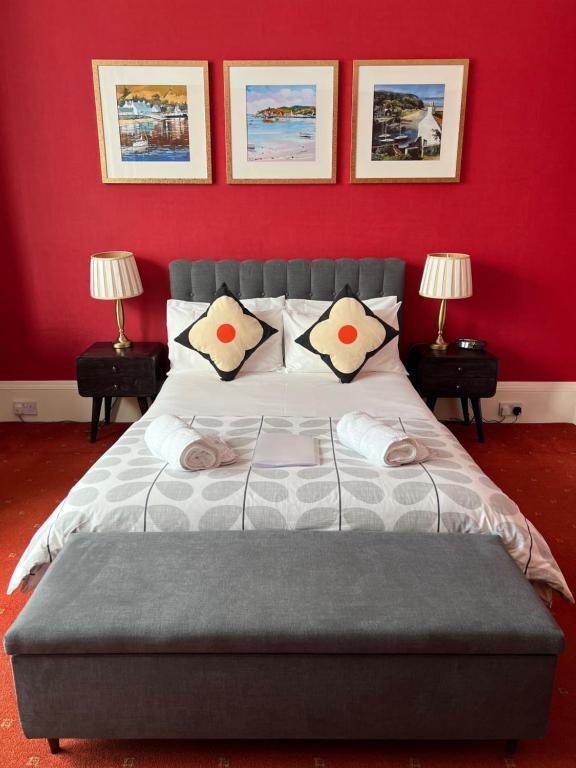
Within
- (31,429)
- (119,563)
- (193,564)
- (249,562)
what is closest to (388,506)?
(249,562)

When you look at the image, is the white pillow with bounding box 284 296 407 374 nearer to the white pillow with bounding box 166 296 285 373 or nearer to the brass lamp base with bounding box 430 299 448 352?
the white pillow with bounding box 166 296 285 373

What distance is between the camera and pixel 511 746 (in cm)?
183

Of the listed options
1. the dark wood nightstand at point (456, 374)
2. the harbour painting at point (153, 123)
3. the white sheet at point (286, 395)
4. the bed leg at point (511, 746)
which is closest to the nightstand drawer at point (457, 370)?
the dark wood nightstand at point (456, 374)

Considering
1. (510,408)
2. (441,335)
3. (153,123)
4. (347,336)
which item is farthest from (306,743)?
(153,123)

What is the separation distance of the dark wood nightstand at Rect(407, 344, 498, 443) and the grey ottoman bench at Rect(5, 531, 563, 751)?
2092mm

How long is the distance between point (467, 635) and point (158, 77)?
3.49 m

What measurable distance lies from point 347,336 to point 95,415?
68.1 inches

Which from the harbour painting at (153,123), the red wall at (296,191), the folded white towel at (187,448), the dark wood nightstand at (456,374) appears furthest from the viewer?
the dark wood nightstand at (456,374)

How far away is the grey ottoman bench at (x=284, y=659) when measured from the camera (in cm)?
165

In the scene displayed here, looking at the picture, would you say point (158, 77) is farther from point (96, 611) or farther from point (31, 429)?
point (96, 611)

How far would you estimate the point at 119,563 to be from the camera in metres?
1.91

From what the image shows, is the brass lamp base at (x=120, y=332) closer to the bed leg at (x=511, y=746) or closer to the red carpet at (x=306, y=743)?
the red carpet at (x=306, y=743)

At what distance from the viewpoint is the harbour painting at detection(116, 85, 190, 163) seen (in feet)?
12.0

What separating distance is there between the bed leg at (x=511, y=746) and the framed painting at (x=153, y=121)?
335 centimetres
